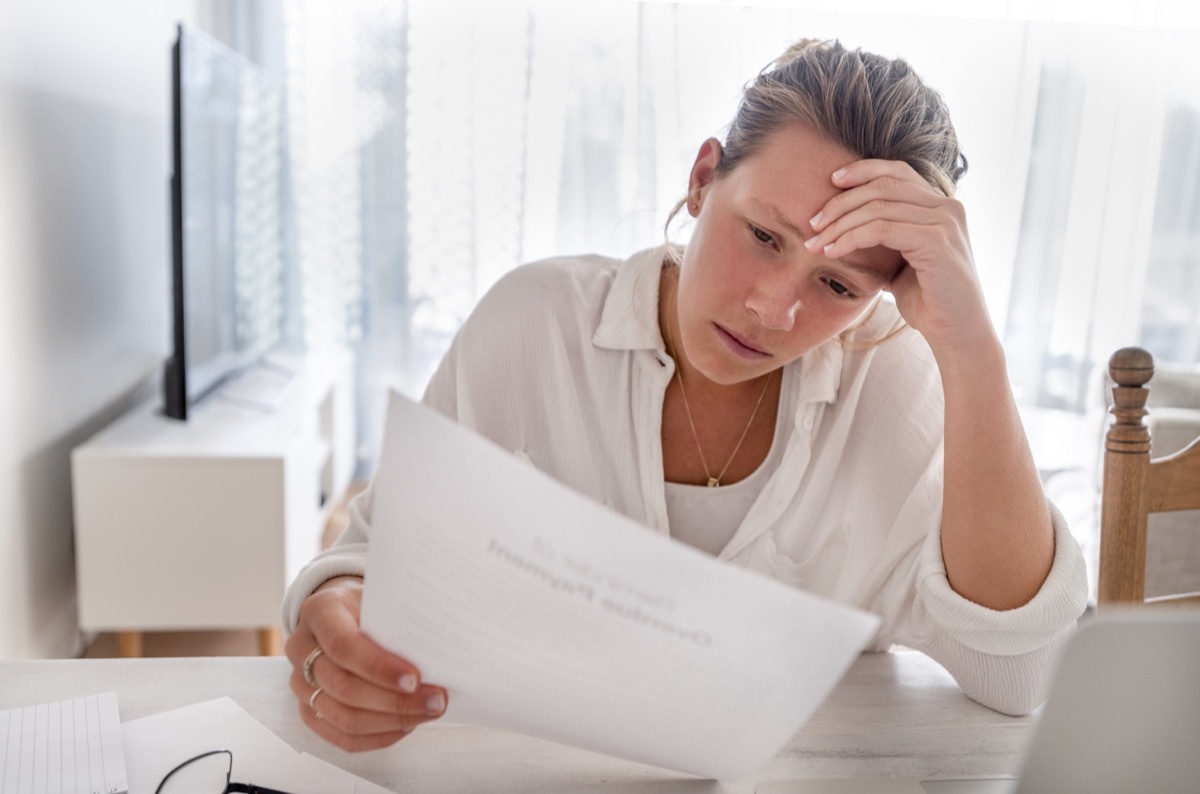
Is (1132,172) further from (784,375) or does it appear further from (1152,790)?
(1152,790)

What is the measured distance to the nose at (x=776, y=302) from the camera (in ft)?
3.31

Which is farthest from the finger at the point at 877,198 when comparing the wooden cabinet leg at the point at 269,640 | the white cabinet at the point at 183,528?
the wooden cabinet leg at the point at 269,640

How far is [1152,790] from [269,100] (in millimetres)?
3192

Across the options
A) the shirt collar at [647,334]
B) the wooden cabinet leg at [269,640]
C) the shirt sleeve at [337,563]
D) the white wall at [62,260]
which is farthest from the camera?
the wooden cabinet leg at [269,640]

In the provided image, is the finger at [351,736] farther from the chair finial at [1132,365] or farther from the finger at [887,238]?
the chair finial at [1132,365]

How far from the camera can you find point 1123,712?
1.58 ft

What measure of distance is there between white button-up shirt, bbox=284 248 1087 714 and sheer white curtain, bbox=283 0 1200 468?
2261mm

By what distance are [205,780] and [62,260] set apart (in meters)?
1.86

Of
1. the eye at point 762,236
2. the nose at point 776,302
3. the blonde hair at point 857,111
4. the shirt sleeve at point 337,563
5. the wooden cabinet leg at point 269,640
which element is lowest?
the wooden cabinet leg at point 269,640

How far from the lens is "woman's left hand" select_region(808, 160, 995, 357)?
95 centimetres

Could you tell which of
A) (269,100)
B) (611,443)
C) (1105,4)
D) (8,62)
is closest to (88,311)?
(8,62)

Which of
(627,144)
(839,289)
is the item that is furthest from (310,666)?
(627,144)

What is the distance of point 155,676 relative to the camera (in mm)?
863

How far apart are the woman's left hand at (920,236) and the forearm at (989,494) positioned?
0.10 ft
